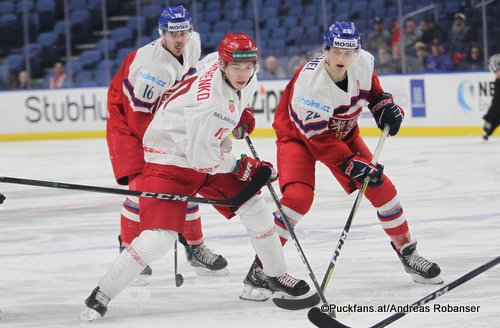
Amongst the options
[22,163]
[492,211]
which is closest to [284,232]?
[492,211]

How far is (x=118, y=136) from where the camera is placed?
458cm

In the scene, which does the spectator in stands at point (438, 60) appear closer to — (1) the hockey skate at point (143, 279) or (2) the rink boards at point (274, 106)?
(2) the rink boards at point (274, 106)

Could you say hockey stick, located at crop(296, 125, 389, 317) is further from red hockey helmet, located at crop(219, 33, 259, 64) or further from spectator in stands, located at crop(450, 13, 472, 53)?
spectator in stands, located at crop(450, 13, 472, 53)

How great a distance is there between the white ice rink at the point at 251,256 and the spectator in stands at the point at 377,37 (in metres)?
3.22

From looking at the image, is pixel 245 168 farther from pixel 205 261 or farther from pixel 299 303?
pixel 205 261

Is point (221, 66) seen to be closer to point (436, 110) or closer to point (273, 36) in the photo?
point (436, 110)

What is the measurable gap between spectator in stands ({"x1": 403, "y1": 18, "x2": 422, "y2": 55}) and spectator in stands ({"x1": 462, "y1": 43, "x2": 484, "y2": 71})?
2.11ft

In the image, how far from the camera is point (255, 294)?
400 cm

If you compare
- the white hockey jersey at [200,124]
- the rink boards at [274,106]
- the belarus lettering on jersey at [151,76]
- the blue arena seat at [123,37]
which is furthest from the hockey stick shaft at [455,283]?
the blue arena seat at [123,37]

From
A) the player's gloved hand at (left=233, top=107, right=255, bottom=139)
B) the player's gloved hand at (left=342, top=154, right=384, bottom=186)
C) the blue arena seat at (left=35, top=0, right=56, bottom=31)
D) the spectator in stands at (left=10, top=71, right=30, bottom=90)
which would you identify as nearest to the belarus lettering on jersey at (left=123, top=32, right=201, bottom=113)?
the player's gloved hand at (left=233, top=107, right=255, bottom=139)

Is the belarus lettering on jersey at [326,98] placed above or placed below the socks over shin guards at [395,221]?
above

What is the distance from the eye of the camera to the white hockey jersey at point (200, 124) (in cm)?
355

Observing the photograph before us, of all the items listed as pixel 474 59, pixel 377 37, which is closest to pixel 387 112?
pixel 474 59

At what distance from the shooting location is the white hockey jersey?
355 centimetres
